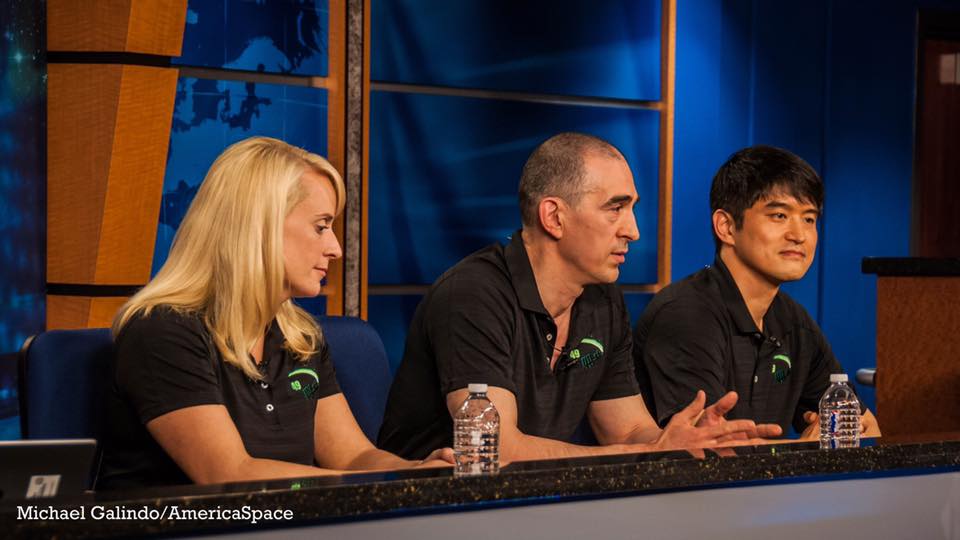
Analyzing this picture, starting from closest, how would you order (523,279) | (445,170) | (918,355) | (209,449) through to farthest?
(209,449) < (523,279) < (918,355) < (445,170)

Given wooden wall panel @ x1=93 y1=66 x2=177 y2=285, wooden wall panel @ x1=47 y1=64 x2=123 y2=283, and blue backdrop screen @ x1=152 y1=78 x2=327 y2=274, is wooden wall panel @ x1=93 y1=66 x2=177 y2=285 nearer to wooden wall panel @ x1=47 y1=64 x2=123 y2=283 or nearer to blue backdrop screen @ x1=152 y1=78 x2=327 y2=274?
wooden wall panel @ x1=47 y1=64 x2=123 y2=283

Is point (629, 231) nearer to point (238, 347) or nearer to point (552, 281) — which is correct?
point (552, 281)

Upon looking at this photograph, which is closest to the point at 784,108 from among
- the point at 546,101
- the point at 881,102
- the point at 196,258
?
the point at 881,102

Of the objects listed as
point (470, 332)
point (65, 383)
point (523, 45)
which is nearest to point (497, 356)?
point (470, 332)

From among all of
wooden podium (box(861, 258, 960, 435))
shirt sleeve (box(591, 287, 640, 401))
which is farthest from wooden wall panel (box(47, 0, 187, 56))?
wooden podium (box(861, 258, 960, 435))

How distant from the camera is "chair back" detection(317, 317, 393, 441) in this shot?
2.23 m

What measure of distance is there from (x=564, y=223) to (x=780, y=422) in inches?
25.4

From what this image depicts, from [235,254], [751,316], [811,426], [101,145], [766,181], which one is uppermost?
[101,145]

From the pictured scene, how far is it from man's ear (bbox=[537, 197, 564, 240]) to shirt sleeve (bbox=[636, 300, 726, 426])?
1.01 ft

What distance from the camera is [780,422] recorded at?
255 cm

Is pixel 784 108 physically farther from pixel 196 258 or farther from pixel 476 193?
pixel 196 258

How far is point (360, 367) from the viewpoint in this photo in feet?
7.37

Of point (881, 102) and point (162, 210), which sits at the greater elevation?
point (881, 102)

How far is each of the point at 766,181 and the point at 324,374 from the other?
41.4 inches
